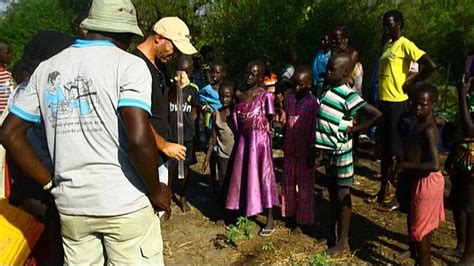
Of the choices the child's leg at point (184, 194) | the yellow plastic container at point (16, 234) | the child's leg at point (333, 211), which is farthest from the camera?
the child's leg at point (184, 194)

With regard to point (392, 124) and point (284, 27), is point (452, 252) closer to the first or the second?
point (392, 124)

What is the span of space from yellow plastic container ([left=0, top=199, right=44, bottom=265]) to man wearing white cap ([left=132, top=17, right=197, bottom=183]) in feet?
2.83

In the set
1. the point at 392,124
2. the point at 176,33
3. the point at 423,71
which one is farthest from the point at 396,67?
the point at 176,33

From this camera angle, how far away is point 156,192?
2701 millimetres

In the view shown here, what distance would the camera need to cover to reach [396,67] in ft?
18.0

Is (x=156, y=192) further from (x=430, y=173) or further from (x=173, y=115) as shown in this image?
(x=173, y=115)

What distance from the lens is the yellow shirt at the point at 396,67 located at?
5.40 metres

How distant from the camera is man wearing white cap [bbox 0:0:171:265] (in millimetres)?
2502

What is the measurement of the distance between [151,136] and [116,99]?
9.3 inches

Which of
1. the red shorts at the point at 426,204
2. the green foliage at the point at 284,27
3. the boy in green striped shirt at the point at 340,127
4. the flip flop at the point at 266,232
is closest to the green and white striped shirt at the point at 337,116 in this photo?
the boy in green striped shirt at the point at 340,127

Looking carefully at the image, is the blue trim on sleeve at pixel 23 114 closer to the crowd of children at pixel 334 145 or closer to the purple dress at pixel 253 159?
the crowd of children at pixel 334 145

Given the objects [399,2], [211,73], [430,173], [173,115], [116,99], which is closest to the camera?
[116,99]

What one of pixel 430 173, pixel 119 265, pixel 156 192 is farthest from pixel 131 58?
pixel 430 173

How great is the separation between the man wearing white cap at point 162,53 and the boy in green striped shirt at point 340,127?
1543mm
